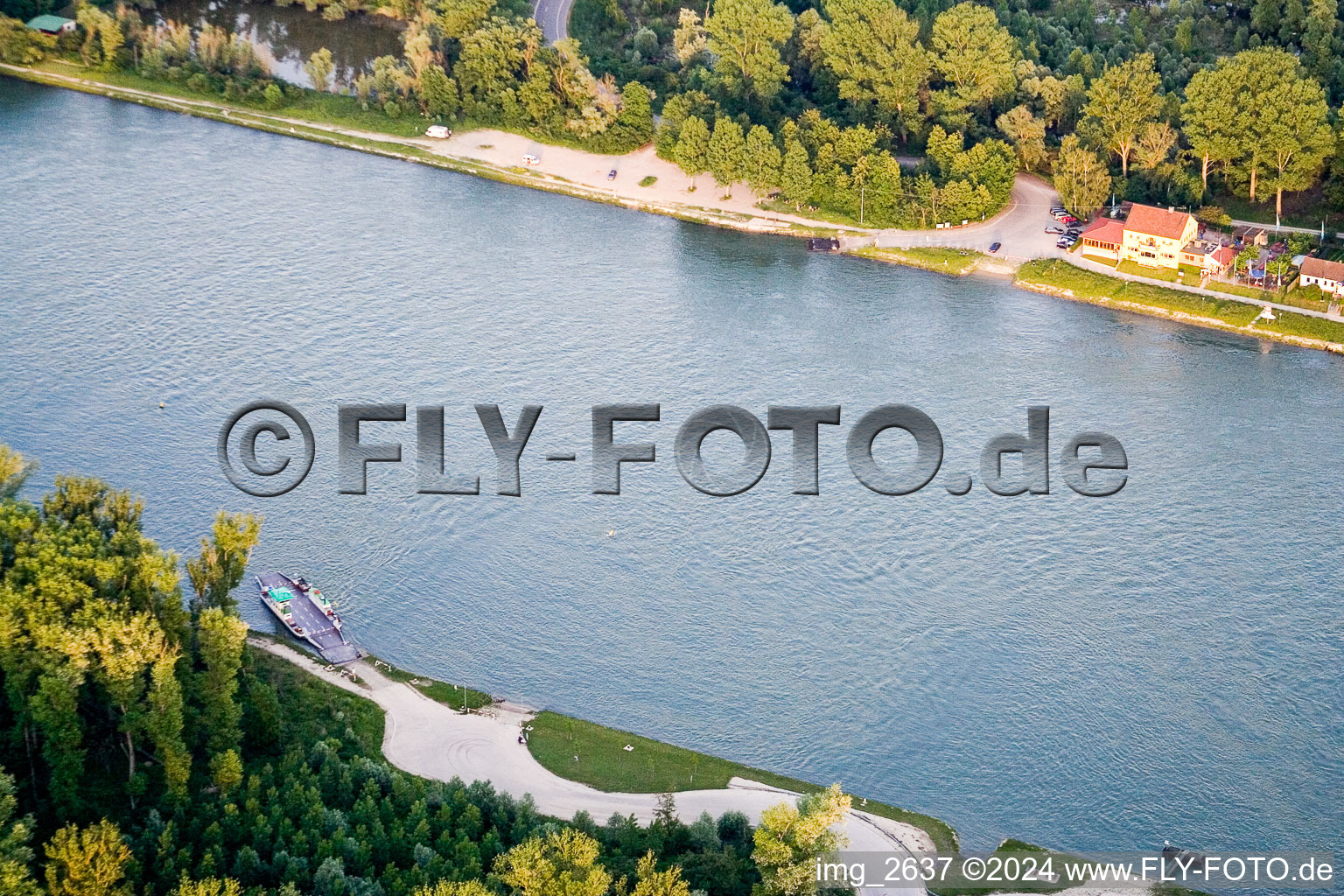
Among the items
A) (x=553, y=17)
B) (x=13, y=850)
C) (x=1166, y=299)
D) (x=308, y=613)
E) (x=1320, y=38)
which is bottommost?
(x=13, y=850)

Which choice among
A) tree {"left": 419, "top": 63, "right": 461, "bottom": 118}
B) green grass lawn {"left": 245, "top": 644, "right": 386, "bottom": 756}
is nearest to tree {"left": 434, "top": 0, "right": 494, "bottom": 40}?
tree {"left": 419, "top": 63, "right": 461, "bottom": 118}

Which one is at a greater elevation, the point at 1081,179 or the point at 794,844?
the point at 1081,179

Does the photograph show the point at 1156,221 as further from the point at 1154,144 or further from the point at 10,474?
the point at 10,474

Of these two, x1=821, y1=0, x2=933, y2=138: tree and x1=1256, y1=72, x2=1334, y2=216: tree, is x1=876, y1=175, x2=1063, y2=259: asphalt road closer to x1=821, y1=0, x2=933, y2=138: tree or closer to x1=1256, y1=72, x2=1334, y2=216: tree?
x1=821, y1=0, x2=933, y2=138: tree

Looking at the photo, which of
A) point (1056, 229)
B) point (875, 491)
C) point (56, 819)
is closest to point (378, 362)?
point (875, 491)

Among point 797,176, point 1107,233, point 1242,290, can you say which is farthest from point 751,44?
point 1242,290

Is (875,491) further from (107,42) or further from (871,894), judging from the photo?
(107,42)
